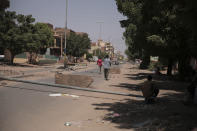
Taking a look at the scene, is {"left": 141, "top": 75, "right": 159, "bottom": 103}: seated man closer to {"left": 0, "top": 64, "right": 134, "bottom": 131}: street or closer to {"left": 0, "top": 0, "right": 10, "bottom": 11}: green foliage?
{"left": 0, "top": 64, "right": 134, "bottom": 131}: street

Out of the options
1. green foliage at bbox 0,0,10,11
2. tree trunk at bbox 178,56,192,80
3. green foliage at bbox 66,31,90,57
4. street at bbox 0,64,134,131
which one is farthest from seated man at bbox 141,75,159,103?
green foliage at bbox 66,31,90,57

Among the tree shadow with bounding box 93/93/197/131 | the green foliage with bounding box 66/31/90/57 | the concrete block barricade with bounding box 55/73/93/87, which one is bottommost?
the tree shadow with bounding box 93/93/197/131

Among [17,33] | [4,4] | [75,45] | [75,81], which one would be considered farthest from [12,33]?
[75,45]

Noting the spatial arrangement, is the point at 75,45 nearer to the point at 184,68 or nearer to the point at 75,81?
the point at 184,68

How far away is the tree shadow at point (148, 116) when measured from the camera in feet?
19.6

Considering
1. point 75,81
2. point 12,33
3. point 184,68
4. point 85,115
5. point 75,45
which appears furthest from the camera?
point 75,45

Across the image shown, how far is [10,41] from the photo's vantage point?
112 ft

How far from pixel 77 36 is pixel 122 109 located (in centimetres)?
5505

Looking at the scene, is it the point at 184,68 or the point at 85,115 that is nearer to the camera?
the point at 85,115

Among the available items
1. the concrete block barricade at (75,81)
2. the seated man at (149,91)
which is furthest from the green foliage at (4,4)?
the seated man at (149,91)

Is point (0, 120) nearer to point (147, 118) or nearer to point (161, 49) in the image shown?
point (147, 118)

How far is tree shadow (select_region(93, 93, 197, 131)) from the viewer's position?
5.96 m

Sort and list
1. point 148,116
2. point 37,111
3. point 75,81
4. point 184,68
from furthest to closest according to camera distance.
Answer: point 184,68, point 75,81, point 37,111, point 148,116

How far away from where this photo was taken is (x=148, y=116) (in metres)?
7.18
